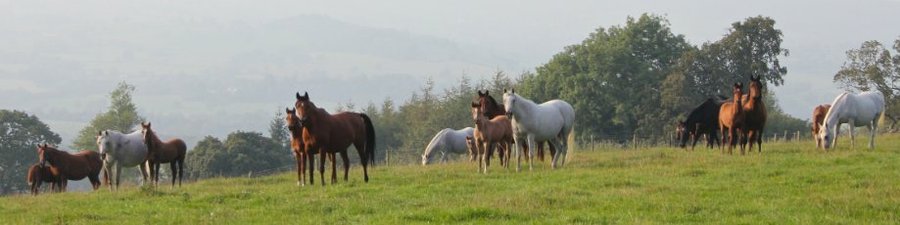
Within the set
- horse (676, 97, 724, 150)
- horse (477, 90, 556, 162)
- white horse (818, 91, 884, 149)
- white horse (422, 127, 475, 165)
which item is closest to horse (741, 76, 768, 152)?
white horse (818, 91, 884, 149)

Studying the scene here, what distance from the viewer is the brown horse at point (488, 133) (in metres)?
25.5

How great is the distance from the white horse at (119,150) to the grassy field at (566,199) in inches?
153

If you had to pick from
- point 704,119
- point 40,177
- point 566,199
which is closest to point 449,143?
point 704,119

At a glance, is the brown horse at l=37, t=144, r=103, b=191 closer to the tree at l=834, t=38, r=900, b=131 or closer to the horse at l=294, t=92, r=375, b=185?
the horse at l=294, t=92, r=375, b=185

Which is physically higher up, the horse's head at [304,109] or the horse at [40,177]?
the horse's head at [304,109]

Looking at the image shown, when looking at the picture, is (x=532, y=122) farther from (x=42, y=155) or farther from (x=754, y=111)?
(x=42, y=155)

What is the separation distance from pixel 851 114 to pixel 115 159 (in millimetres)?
20066

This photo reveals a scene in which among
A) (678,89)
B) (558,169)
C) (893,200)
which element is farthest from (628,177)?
(678,89)

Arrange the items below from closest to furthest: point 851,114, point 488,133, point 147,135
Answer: point 488,133 → point 147,135 → point 851,114

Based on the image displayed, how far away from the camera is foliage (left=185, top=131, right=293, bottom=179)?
81688 millimetres

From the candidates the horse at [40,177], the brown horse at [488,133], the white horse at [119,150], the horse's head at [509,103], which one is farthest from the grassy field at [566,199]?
the horse at [40,177]

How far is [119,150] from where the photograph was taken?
26859 mm

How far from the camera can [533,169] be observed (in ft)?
84.2

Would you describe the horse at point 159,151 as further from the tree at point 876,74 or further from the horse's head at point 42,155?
the tree at point 876,74
